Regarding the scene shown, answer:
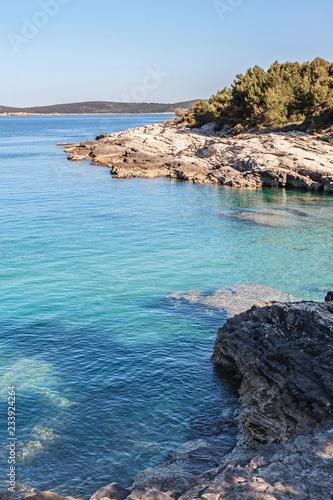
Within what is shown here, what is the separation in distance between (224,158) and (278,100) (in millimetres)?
16122

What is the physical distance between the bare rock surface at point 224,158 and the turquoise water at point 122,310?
5418mm

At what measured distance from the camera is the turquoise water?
1379 centimetres

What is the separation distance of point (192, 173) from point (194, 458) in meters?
56.4

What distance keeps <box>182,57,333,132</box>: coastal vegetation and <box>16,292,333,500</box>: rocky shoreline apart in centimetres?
Result: 5385

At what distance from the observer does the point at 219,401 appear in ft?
51.1

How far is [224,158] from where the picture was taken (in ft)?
216

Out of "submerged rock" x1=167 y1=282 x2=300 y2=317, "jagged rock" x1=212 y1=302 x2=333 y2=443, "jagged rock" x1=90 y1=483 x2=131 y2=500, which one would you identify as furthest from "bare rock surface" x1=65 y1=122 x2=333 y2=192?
"jagged rock" x1=90 y1=483 x2=131 y2=500

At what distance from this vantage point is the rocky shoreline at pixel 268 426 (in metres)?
9.09

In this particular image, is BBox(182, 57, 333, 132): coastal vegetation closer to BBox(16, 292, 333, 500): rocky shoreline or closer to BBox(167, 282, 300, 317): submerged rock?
BBox(167, 282, 300, 317): submerged rock

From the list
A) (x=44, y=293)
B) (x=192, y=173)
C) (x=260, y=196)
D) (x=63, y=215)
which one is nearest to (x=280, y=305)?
(x=44, y=293)

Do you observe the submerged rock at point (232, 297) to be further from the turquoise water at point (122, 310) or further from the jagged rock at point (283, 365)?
the jagged rock at point (283, 365)

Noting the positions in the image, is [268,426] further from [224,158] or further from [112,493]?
[224,158]

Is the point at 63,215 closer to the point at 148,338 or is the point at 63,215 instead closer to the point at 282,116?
the point at 148,338

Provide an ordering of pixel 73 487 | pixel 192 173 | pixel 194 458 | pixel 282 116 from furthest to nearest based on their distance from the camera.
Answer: pixel 282 116 → pixel 192 173 → pixel 194 458 → pixel 73 487
